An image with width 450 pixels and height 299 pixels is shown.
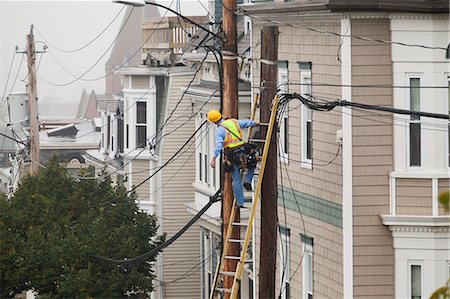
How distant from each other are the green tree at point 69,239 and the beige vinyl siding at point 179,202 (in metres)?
8.22

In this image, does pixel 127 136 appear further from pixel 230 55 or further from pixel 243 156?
pixel 243 156

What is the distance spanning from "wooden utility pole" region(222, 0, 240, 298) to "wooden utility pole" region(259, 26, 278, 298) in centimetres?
111

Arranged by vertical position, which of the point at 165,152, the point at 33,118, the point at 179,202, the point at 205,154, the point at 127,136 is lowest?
the point at 179,202

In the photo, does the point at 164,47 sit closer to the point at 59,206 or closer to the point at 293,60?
the point at 59,206

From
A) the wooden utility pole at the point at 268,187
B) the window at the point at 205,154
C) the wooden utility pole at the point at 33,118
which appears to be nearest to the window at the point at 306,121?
the wooden utility pole at the point at 268,187

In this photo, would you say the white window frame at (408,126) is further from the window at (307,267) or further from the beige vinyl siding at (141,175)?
the beige vinyl siding at (141,175)

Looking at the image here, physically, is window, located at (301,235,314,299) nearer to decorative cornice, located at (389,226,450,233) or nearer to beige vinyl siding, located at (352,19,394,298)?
beige vinyl siding, located at (352,19,394,298)

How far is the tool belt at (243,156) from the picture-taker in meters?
20.7

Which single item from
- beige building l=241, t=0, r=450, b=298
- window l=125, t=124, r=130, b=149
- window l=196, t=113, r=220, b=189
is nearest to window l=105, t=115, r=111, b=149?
window l=125, t=124, r=130, b=149

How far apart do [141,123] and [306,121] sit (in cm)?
2055

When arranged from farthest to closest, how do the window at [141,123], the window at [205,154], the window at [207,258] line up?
1. the window at [141,123]
2. the window at [207,258]
3. the window at [205,154]

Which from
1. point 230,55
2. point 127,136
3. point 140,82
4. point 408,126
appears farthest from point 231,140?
point 127,136

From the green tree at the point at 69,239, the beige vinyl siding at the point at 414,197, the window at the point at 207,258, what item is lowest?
the window at the point at 207,258

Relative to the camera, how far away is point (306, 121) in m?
25.0
